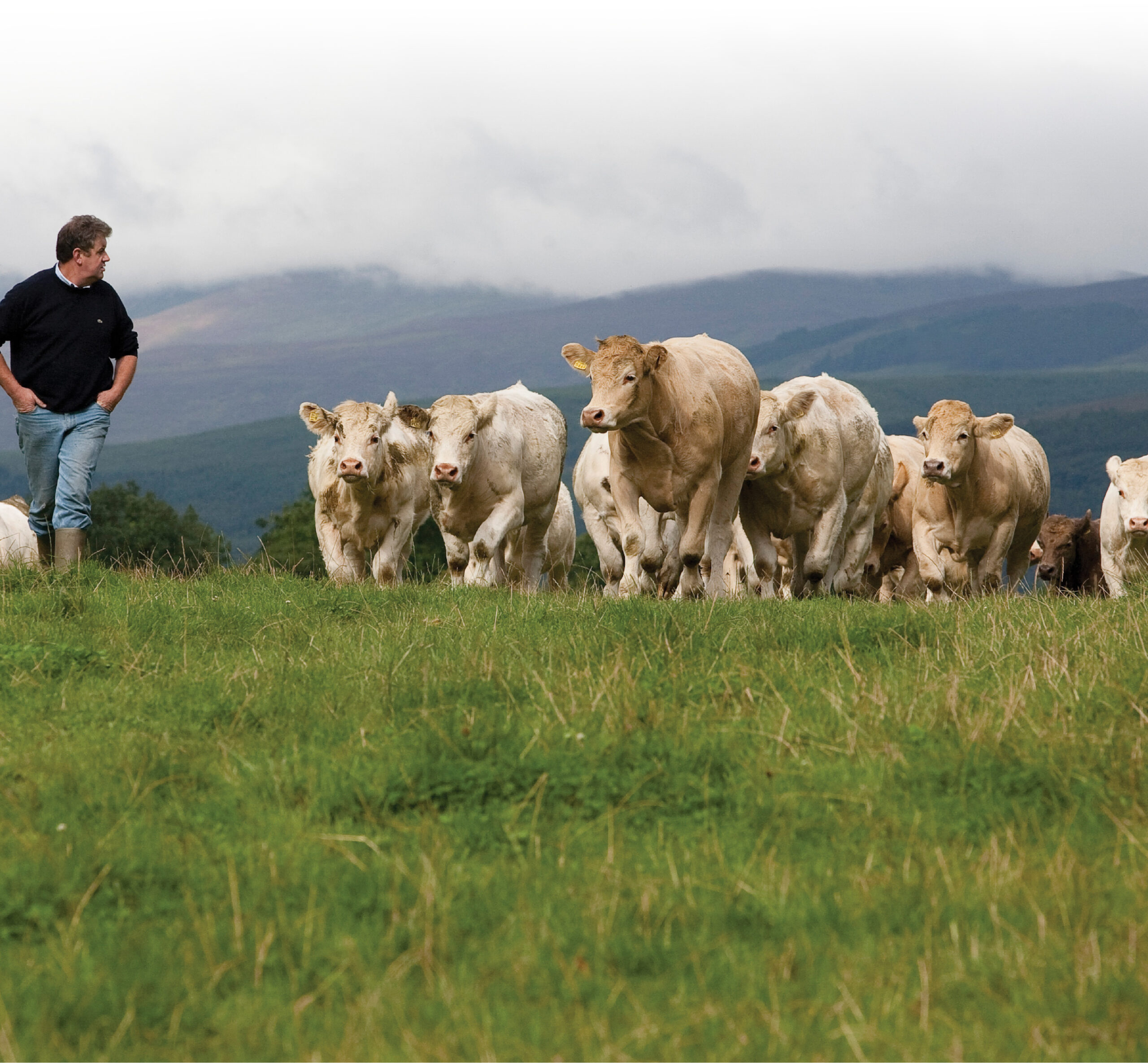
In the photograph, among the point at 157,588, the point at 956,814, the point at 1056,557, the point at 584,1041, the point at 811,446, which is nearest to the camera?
the point at 584,1041

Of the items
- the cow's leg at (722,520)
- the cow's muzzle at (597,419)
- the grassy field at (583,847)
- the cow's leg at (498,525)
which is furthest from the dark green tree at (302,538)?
the grassy field at (583,847)

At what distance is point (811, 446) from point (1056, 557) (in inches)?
313

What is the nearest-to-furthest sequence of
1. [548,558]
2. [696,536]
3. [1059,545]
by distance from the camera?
[696,536] < [1059,545] < [548,558]

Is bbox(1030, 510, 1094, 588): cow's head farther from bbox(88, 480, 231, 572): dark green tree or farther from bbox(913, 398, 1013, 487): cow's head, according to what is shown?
bbox(88, 480, 231, 572): dark green tree

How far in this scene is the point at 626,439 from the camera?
12.6 metres

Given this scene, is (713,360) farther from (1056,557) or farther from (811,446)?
(1056,557)

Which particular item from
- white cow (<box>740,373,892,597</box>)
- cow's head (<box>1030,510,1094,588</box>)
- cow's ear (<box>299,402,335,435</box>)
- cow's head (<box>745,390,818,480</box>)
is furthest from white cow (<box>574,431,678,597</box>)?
cow's head (<box>1030,510,1094,588</box>)

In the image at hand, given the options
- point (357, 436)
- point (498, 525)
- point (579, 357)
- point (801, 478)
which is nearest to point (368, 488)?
point (357, 436)

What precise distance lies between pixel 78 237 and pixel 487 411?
5.08 m

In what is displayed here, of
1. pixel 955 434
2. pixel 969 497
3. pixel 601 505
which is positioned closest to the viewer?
pixel 955 434

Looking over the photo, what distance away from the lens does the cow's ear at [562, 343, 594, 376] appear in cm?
1285

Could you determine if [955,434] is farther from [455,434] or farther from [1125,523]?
[455,434]

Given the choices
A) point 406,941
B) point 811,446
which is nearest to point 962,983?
point 406,941

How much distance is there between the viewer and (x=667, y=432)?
12.5 metres
